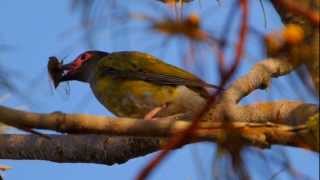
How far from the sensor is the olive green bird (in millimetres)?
3715

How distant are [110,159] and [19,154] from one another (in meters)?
0.39

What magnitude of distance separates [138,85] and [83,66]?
775 mm

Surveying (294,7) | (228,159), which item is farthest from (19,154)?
(294,7)

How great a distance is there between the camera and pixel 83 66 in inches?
185

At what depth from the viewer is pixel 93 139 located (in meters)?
2.96

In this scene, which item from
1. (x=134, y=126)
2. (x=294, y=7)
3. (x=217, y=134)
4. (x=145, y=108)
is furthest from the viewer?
(x=145, y=108)

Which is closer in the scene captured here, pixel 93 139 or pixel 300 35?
pixel 300 35

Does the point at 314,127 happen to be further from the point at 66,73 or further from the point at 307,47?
the point at 66,73

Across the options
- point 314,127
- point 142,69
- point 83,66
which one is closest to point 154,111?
point 142,69

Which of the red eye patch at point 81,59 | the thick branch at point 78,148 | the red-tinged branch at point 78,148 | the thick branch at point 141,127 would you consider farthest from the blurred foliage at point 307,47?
the red eye patch at point 81,59

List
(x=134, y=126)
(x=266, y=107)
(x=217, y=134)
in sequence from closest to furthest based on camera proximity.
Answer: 1. (x=217, y=134)
2. (x=134, y=126)
3. (x=266, y=107)

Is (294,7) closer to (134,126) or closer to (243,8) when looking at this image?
(243,8)

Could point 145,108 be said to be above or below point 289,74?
below

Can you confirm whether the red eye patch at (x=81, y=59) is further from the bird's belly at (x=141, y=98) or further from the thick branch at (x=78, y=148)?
the thick branch at (x=78, y=148)
